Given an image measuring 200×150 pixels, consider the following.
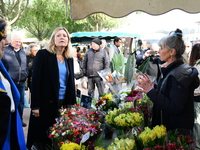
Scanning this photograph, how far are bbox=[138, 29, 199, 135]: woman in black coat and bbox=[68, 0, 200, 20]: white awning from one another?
69 centimetres

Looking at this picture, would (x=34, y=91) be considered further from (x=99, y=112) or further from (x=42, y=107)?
(x=99, y=112)

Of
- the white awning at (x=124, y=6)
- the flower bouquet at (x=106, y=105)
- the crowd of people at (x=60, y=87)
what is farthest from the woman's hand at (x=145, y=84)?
the white awning at (x=124, y=6)

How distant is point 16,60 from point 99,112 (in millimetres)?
3039

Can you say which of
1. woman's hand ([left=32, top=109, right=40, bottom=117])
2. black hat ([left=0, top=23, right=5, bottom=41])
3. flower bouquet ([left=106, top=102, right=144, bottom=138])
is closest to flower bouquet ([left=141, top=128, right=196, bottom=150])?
flower bouquet ([left=106, top=102, right=144, bottom=138])

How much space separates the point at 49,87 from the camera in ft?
9.82

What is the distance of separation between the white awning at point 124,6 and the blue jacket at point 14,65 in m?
2.38

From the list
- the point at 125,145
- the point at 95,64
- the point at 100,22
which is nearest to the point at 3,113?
the point at 125,145

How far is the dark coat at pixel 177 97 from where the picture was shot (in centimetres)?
202

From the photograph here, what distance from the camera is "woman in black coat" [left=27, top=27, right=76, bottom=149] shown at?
2969mm

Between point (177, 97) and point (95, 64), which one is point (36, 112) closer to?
point (177, 97)

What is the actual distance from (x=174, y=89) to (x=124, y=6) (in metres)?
1.31

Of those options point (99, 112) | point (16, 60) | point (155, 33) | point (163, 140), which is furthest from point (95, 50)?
point (155, 33)

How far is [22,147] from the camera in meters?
1.93

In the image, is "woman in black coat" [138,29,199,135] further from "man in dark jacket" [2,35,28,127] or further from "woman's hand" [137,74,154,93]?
"man in dark jacket" [2,35,28,127]
